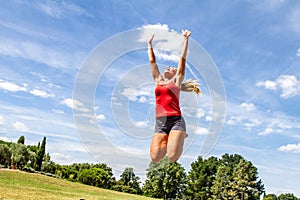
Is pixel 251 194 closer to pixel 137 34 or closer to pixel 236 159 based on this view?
pixel 236 159

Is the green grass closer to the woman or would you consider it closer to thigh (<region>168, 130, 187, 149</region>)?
the woman

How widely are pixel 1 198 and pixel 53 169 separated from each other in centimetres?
6360

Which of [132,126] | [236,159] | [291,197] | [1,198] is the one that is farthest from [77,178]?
[291,197]

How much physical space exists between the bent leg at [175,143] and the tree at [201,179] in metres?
76.2

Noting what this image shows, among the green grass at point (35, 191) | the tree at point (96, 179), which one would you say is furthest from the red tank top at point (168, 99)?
the tree at point (96, 179)

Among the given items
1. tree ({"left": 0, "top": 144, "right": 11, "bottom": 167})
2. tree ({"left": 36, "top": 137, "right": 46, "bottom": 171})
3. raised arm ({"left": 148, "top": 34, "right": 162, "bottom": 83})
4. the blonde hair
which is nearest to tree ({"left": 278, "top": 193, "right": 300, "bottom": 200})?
tree ({"left": 36, "top": 137, "right": 46, "bottom": 171})

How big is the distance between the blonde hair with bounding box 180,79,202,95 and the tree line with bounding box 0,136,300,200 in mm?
54974

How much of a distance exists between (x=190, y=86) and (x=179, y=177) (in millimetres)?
72421

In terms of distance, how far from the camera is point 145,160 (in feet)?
27.1

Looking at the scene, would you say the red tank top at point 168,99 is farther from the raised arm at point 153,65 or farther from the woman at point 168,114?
the raised arm at point 153,65

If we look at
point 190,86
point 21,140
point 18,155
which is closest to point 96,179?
point 21,140

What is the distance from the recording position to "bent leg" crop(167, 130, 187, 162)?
646 cm

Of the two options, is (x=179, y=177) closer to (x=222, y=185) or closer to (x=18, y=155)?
(x=222, y=185)

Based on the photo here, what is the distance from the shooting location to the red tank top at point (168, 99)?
268 inches
